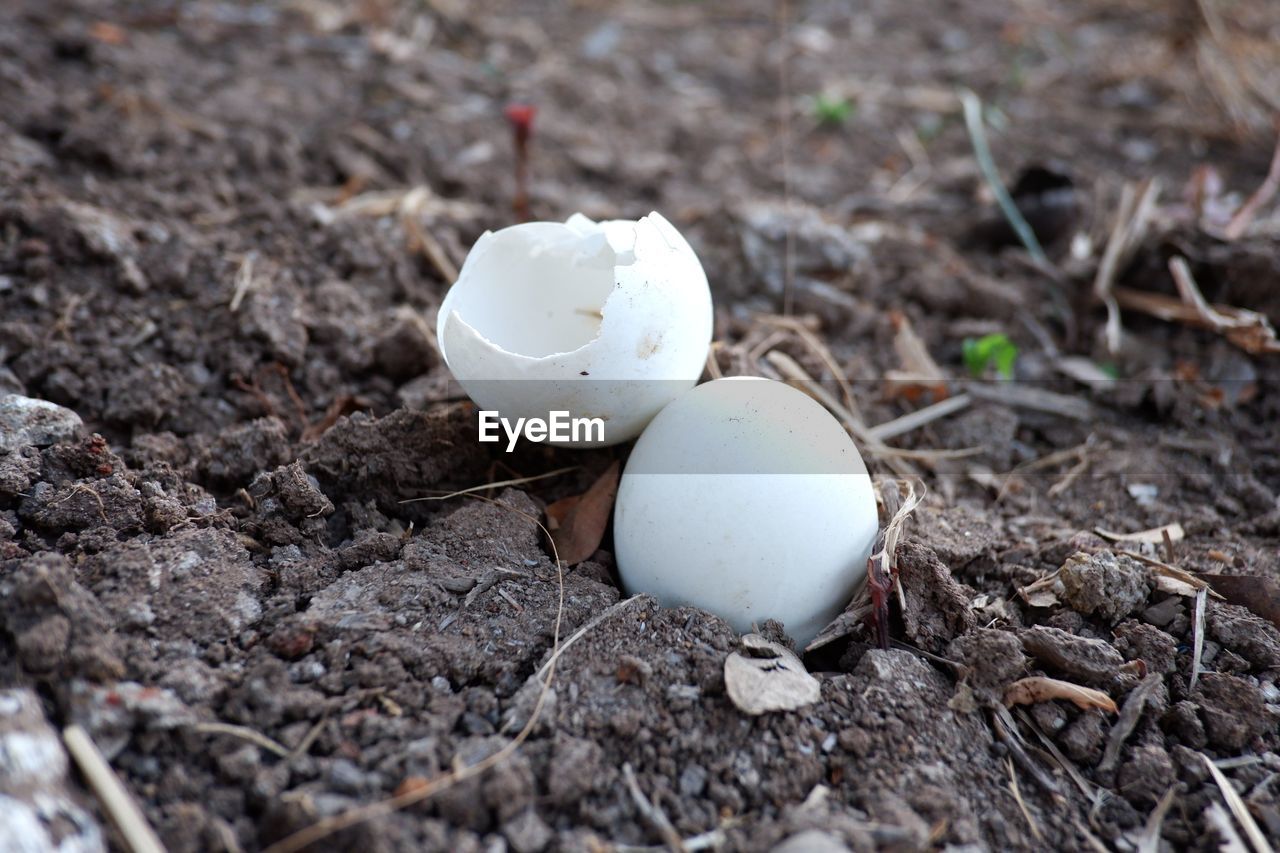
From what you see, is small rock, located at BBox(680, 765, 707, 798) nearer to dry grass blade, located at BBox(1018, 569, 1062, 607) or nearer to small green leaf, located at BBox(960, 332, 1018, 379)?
dry grass blade, located at BBox(1018, 569, 1062, 607)

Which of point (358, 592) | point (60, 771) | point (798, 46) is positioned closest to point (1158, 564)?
point (358, 592)

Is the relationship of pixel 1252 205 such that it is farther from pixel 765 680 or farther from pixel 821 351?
pixel 765 680

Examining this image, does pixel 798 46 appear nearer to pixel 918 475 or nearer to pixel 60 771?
pixel 918 475

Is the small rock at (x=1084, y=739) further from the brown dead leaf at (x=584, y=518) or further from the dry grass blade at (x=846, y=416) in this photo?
the brown dead leaf at (x=584, y=518)

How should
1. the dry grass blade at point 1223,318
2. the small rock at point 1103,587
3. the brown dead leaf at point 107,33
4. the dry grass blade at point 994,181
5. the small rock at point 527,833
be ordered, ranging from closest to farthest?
the small rock at point 527,833, the small rock at point 1103,587, the dry grass blade at point 1223,318, the dry grass blade at point 994,181, the brown dead leaf at point 107,33

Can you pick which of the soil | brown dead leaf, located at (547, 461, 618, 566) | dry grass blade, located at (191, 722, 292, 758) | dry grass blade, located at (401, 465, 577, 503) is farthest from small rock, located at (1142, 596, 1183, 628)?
dry grass blade, located at (191, 722, 292, 758)

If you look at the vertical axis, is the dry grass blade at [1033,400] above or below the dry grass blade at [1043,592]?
below

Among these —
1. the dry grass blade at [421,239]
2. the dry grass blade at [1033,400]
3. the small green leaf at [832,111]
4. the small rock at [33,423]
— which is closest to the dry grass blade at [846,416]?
the dry grass blade at [1033,400]

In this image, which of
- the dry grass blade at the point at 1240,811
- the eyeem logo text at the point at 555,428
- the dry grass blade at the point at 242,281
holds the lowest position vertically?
the dry grass blade at the point at 1240,811
